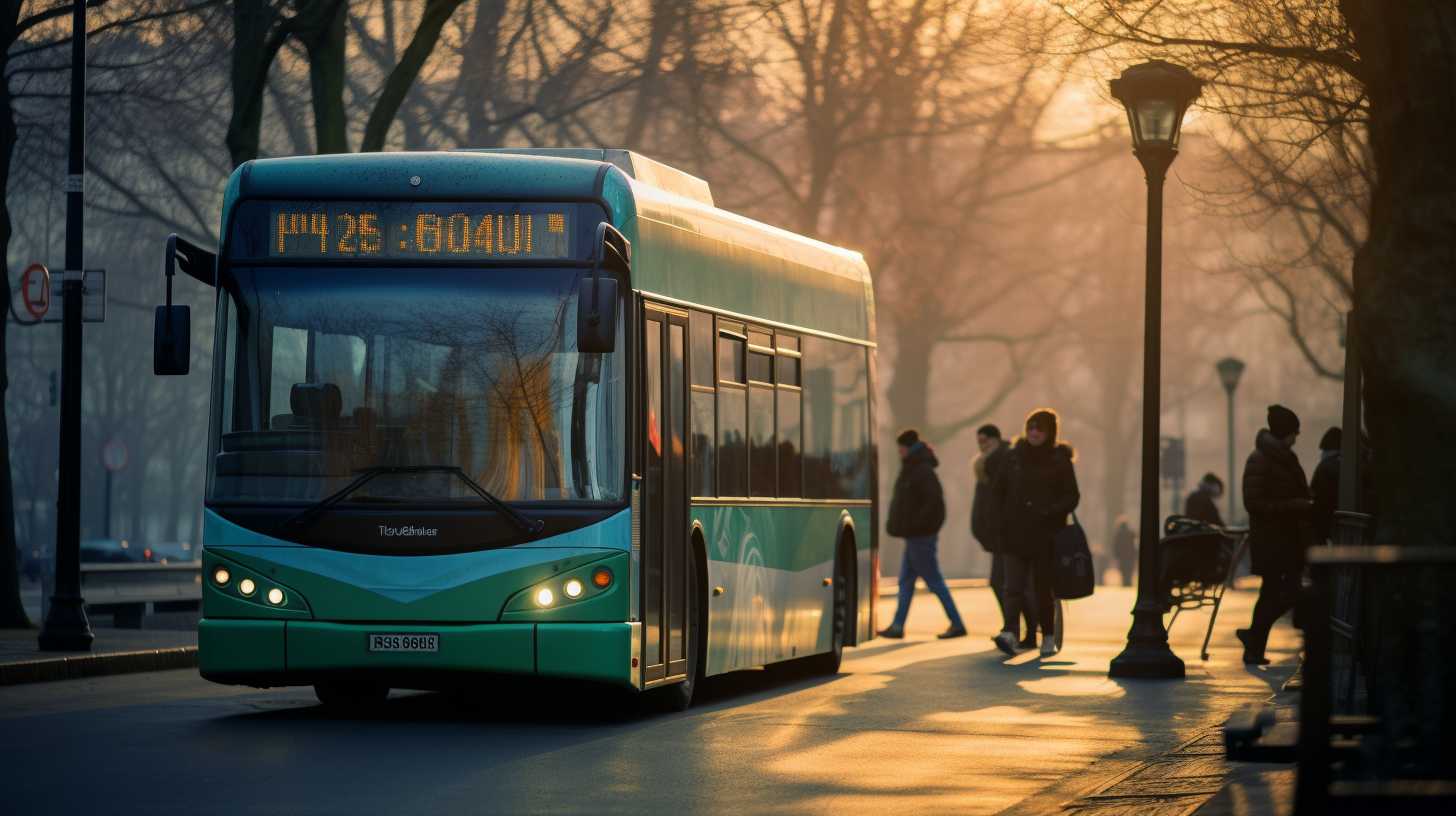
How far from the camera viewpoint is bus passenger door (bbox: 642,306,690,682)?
46.0ft

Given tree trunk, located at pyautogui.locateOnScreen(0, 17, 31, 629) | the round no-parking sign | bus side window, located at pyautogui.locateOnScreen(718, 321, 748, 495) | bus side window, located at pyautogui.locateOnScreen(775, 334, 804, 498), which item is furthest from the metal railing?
bus side window, located at pyautogui.locateOnScreen(718, 321, 748, 495)

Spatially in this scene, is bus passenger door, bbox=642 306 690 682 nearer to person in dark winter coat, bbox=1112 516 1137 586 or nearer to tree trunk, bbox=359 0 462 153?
tree trunk, bbox=359 0 462 153

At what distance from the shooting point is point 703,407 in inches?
601

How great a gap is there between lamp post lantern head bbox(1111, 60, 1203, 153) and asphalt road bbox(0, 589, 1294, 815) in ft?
12.5

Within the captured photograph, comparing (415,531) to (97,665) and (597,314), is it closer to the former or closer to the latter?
(597,314)

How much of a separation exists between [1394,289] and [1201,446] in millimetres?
84814

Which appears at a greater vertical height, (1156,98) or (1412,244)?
(1156,98)

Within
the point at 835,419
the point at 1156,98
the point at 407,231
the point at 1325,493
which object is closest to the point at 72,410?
the point at 835,419

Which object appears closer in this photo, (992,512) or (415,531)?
(415,531)

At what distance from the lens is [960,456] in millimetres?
90125

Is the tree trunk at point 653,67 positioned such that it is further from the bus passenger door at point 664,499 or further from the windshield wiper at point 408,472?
the windshield wiper at point 408,472

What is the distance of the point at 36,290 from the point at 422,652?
865 centimetres

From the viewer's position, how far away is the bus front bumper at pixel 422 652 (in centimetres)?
1341

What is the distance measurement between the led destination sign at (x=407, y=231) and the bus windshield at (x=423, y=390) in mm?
107
